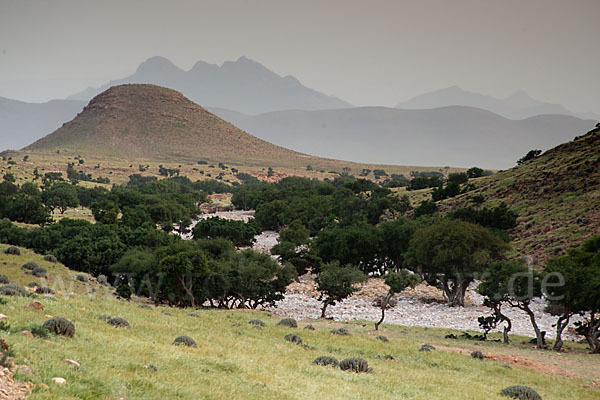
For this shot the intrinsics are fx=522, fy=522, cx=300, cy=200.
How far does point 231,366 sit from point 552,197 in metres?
73.9

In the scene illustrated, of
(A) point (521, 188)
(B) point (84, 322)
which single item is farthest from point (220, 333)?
(A) point (521, 188)

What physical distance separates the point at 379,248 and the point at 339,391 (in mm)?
55093

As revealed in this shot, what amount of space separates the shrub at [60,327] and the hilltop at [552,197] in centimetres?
5602

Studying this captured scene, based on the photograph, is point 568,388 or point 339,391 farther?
point 568,388

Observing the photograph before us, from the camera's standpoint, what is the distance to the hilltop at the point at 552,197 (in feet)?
210

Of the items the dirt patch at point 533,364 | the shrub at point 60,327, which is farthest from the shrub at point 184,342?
the dirt patch at point 533,364

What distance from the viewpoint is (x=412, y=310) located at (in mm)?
52562

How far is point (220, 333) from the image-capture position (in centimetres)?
2319

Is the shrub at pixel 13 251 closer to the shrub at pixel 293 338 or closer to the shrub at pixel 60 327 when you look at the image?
the shrub at pixel 293 338

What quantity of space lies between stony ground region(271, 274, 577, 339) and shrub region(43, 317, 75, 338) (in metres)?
32.1

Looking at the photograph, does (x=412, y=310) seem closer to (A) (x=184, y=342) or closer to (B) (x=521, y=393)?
(B) (x=521, y=393)

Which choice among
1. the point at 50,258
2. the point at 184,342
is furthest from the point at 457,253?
the point at 50,258

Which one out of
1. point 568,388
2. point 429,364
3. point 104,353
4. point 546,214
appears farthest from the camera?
point 546,214

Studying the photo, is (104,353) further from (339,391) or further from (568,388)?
(568,388)
